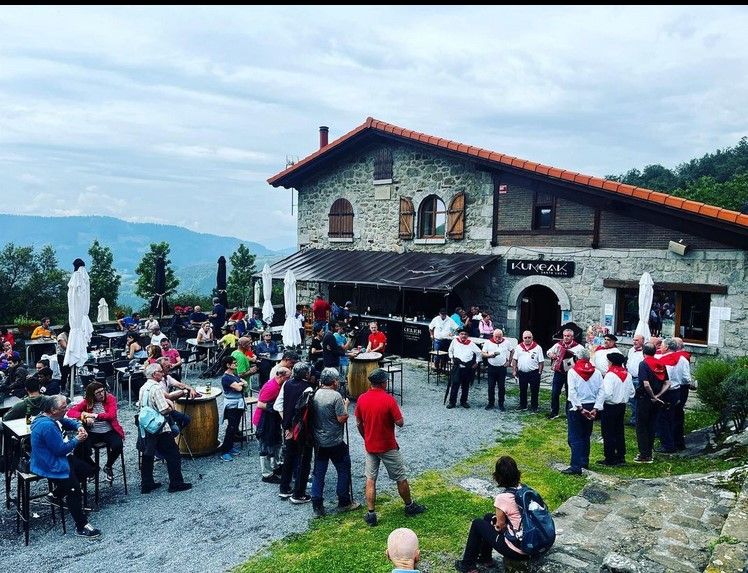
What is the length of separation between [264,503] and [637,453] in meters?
5.37

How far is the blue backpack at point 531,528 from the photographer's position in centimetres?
423

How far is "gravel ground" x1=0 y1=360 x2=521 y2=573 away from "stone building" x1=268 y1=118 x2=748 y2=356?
667 cm

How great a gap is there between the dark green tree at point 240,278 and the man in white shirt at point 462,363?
61.4 feet

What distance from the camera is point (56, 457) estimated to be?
5.40 m

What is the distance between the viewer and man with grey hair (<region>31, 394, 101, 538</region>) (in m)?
5.34

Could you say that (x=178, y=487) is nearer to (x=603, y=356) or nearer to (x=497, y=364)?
(x=497, y=364)

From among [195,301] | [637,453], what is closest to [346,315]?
[637,453]

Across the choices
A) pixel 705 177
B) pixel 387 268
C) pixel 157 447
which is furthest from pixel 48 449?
pixel 705 177

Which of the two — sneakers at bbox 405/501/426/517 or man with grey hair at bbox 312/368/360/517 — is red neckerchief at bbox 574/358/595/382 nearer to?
sneakers at bbox 405/501/426/517

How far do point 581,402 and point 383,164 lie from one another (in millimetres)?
12418

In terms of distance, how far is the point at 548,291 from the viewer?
51.8ft

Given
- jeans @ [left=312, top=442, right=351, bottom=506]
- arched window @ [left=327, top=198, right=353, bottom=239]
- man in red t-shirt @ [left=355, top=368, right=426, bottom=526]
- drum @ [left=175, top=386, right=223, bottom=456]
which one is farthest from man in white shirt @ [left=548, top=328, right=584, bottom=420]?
arched window @ [left=327, top=198, right=353, bottom=239]

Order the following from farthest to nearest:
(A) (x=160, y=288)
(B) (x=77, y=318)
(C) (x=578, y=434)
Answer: (A) (x=160, y=288) → (B) (x=77, y=318) → (C) (x=578, y=434)

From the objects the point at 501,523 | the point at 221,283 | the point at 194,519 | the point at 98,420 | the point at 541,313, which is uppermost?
the point at 221,283
